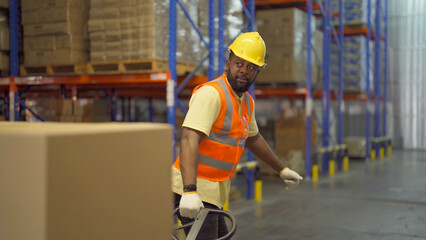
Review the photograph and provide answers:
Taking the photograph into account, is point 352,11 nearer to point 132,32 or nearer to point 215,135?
point 132,32

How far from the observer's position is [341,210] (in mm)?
7559

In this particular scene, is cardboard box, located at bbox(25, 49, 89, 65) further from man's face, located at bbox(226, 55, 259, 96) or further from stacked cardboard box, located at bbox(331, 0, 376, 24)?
stacked cardboard box, located at bbox(331, 0, 376, 24)

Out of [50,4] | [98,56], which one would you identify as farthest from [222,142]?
[50,4]

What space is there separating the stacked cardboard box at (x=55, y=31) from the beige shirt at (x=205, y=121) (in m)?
4.70

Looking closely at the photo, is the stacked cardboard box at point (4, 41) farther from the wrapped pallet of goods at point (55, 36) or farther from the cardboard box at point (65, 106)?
the cardboard box at point (65, 106)

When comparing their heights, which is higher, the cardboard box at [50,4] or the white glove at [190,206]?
the cardboard box at [50,4]

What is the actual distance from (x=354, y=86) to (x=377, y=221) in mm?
7675

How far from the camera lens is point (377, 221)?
6.80 m

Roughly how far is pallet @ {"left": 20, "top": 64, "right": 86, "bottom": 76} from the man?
14.7 ft

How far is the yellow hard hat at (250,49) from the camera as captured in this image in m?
3.11

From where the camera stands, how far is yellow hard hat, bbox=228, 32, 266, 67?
311cm

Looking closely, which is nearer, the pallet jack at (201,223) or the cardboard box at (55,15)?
the pallet jack at (201,223)

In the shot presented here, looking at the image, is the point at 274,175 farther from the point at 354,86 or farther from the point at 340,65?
the point at 354,86

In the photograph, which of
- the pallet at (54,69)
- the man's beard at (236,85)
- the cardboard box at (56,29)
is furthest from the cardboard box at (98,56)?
the man's beard at (236,85)
